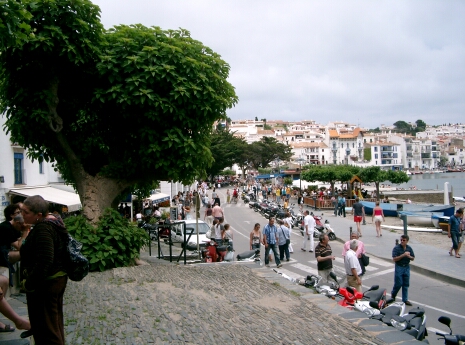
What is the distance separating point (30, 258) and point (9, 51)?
7985 mm

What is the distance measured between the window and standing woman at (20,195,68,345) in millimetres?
19145

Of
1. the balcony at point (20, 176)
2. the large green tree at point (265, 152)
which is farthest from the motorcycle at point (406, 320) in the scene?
the large green tree at point (265, 152)

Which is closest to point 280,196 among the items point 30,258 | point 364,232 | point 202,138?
point 364,232

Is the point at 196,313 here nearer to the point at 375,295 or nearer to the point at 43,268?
the point at 375,295

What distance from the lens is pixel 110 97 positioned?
11.2 m

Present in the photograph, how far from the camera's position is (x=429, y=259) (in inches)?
607

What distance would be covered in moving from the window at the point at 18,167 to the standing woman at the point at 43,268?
19145 mm

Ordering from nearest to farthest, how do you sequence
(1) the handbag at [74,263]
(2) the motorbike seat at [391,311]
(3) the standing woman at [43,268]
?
(3) the standing woman at [43,268]
(1) the handbag at [74,263]
(2) the motorbike seat at [391,311]

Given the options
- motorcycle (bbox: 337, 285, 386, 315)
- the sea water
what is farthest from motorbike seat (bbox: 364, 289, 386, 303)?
the sea water

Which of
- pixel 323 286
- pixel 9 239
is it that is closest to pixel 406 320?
pixel 323 286

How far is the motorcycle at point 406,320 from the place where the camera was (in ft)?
21.4

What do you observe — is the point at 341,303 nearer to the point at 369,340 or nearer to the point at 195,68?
the point at 369,340

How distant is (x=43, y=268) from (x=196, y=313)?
3.59 m

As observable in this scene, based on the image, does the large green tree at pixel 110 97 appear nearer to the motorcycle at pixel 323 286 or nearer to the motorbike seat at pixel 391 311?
the motorcycle at pixel 323 286
